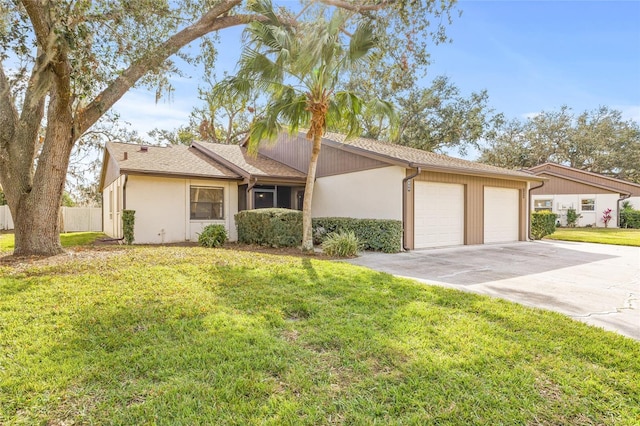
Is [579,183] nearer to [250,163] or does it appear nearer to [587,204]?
[587,204]

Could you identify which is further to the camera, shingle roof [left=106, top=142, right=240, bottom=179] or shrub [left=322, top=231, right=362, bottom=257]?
shingle roof [left=106, top=142, right=240, bottom=179]

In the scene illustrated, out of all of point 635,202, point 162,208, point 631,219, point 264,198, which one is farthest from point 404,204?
point 635,202

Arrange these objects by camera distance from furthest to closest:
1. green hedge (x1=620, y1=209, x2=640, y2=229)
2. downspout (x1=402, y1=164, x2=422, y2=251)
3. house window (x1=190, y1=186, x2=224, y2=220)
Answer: green hedge (x1=620, y1=209, x2=640, y2=229), house window (x1=190, y1=186, x2=224, y2=220), downspout (x1=402, y1=164, x2=422, y2=251)

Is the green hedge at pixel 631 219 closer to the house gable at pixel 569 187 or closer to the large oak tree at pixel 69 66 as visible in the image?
the house gable at pixel 569 187

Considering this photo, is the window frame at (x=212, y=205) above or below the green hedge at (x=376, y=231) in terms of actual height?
above

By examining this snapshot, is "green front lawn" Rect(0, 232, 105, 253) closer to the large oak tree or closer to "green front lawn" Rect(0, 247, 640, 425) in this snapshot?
the large oak tree

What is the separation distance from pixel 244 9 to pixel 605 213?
82.0 ft

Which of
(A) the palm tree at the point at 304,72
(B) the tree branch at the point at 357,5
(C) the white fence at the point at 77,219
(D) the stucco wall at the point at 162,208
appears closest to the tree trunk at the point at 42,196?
(A) the palm tree at the point at 304,72

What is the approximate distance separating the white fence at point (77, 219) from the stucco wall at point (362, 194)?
15415 mm

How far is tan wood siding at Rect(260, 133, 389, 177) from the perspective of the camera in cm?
1184

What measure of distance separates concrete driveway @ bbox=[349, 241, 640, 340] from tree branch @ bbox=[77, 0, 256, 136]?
6538mm

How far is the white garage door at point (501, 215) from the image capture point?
1293 cm

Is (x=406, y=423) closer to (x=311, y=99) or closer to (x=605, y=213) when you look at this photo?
(x=311, y=99)

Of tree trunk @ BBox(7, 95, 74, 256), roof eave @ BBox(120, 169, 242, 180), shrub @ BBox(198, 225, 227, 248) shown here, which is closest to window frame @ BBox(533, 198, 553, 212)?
roof eave @ BBox(120, 169, 242, 180)
